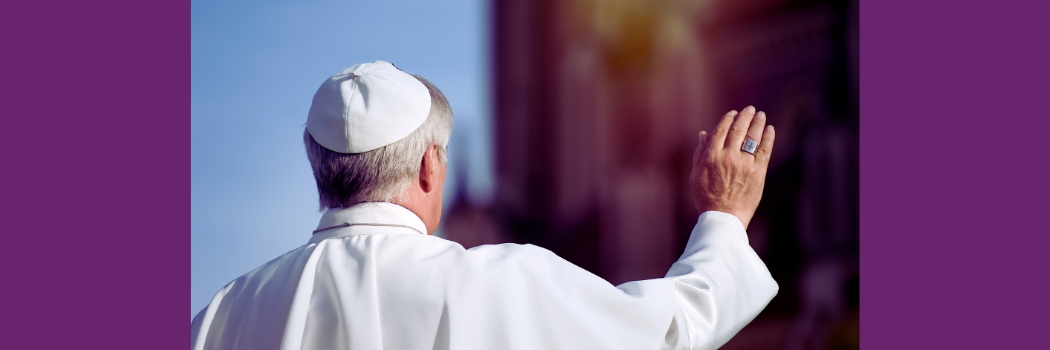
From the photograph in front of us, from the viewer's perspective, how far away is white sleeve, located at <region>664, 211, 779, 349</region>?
167cm

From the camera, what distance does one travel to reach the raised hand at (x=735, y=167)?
188 centimetres

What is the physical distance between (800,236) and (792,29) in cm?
80

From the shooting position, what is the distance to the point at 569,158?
478 centimetres

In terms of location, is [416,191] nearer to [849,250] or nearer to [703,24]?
[849,250]

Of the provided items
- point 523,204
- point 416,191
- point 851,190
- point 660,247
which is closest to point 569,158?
point 523,204

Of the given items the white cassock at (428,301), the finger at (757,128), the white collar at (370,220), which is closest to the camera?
the white cassock at (428,301)

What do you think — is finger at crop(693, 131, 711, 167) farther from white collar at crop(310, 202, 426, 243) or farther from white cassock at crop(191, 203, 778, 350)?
white collar at crop(310, 202, 426, 243)

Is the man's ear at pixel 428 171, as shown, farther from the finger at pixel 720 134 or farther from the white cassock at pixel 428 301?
the finger at pixel 720 134

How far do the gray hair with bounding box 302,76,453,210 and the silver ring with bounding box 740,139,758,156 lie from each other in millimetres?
731

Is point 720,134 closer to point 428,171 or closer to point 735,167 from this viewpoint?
point 735,167

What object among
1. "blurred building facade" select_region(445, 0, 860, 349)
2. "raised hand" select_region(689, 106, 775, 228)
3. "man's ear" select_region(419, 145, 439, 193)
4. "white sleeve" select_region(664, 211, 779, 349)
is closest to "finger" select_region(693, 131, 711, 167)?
"raised hand" select_region(689, 106, 775, 228)

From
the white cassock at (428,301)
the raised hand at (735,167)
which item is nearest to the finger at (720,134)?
the raised hand at (735,167)

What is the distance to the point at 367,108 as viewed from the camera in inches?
67.5

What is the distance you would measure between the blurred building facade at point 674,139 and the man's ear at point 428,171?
1132mm
